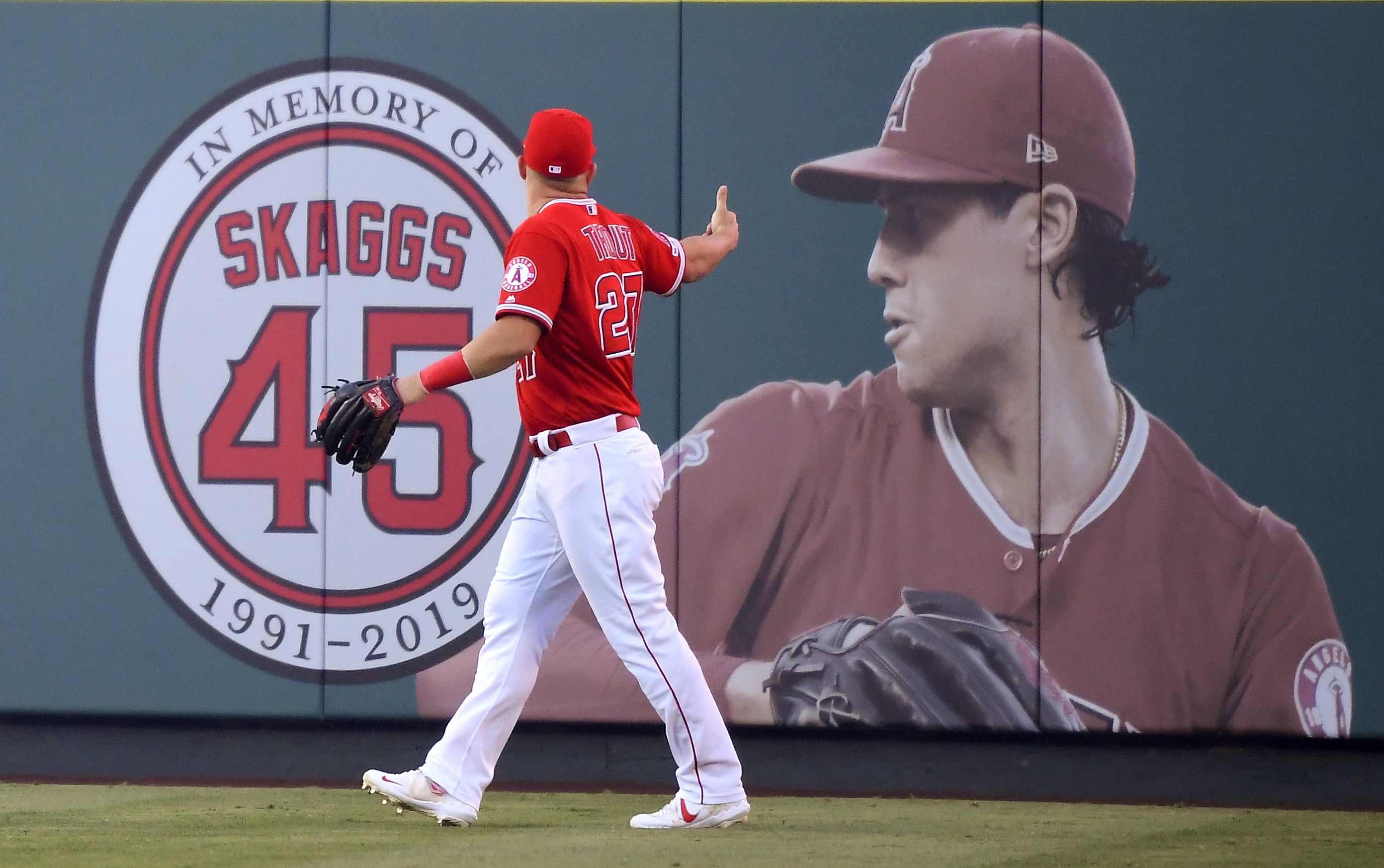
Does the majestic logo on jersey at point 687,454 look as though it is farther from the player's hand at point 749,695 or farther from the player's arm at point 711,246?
the player's arm at point 711,246

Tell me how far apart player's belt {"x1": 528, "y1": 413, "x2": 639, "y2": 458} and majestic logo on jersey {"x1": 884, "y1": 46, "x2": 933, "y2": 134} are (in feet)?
6.45

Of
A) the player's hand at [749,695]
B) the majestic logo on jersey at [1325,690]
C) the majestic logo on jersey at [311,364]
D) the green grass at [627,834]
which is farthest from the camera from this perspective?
the majestic logo on jersey at [311,364]

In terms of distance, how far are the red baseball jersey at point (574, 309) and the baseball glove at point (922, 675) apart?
1.67 metres

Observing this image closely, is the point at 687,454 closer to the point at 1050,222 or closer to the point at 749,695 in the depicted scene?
the point at 749,695

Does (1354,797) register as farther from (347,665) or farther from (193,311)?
(193,311)

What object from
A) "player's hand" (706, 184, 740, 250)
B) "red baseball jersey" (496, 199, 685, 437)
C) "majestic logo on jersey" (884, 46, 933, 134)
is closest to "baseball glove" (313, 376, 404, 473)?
"red baseball jersey" (496, 199, 685, 437)

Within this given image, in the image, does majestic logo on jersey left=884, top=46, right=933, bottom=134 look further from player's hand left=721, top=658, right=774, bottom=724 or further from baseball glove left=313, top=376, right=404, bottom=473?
baseball glove left=313, top=376, right=404, bottom=473

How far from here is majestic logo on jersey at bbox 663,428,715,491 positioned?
203 inches

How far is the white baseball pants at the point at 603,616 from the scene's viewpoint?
354 cm

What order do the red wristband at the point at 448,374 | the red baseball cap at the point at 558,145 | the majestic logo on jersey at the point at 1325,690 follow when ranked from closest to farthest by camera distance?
the red wristband at the point at 448,374 → the red baseball cap at the point at 558,145 → the majestic logo on jersey at the point at 1325,690

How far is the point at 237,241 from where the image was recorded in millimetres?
Answer: 5273

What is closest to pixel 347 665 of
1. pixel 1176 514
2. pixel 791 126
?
pixel 791 126

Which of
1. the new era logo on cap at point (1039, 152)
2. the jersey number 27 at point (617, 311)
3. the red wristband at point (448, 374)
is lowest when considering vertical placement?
the red wristband at point (448, 374)

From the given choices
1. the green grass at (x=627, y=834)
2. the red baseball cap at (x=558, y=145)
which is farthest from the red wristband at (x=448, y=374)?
the green grass at (x=627, y=834)
